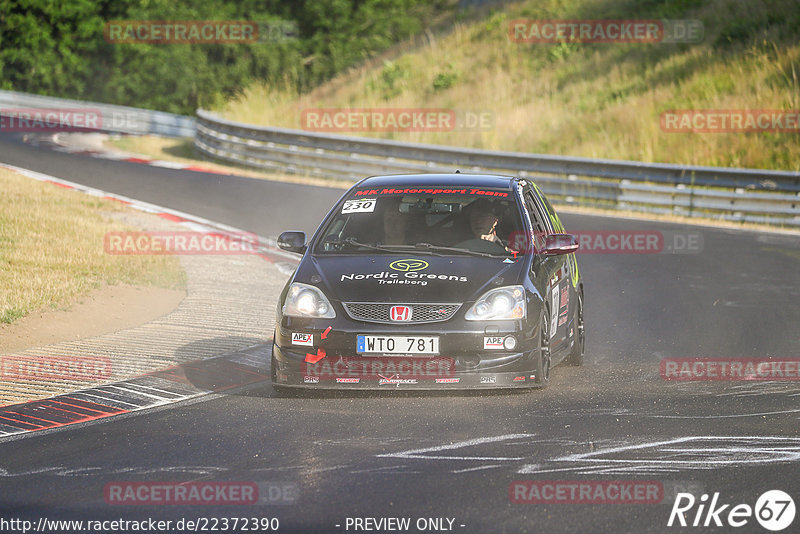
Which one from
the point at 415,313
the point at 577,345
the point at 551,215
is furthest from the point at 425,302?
the point at 551,215

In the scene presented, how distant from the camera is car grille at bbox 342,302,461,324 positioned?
313 inches

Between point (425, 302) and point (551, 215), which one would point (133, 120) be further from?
point (425, 302)

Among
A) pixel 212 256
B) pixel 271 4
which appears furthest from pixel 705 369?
pixel 271 4

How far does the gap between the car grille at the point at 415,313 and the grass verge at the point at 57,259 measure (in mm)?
4701

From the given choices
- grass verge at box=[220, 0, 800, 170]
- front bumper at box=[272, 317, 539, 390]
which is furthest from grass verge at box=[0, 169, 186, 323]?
grass verge at box=[220, 0, 800, 170]

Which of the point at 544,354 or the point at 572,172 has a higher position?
the point at 572,172

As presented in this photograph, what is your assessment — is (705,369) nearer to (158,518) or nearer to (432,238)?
(432,238)

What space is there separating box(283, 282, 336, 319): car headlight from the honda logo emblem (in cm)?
42

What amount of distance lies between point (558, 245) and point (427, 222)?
106 cm

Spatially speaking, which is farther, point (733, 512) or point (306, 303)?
point (306, 303)

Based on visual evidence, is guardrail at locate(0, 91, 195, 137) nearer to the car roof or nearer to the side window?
the side window

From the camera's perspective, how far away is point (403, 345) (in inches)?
309

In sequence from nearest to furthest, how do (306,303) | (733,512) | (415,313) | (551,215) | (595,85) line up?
(733,512)
(415,313)
(306,303)
(551,215)
(595,85)

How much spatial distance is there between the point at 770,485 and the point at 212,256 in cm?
1108
